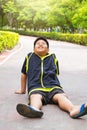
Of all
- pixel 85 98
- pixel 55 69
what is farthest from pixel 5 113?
pixel 85 98

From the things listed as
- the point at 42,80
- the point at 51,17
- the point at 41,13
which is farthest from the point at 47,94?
the point at 41,13

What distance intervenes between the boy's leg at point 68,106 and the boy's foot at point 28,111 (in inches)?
18.8

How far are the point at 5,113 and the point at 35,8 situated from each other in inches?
2472

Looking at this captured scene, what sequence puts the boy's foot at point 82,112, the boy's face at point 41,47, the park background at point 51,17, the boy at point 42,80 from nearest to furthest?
the boy's foot at point 82,112
the boy at point 42,80
the boy's face at point 41,47
the park background at point 51,17

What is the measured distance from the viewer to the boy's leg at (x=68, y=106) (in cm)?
617

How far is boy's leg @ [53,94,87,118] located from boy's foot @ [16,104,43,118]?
1.57 ft

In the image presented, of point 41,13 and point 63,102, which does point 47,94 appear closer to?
point 63,102

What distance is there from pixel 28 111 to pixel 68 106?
2.45 feet

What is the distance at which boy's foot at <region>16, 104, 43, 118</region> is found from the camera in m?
6.16

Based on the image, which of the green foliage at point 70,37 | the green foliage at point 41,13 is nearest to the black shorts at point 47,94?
the green foliage at point 70,37

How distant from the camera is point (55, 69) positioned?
7.84 metres

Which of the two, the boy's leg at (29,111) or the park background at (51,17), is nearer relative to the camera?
the boy's leg at (29,111)

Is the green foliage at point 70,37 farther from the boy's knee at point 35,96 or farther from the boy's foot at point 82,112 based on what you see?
the boy's foot at point 82,112

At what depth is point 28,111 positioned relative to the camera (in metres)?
6.22
